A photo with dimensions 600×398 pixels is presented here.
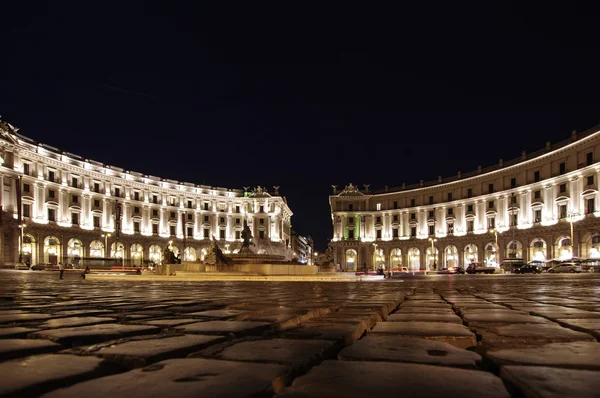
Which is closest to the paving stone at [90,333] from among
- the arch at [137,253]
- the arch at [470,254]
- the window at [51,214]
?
the window at [51,214]

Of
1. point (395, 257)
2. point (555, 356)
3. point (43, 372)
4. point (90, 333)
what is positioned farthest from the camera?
point (395, 257)

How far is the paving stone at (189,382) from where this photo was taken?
1394 mm

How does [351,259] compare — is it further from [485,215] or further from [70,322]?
[70,322]

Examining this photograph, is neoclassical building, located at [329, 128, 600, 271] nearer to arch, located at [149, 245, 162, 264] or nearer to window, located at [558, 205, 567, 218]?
window, located at [558, 205, 567, 218]

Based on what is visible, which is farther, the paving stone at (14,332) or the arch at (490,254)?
the arch at (490,254)

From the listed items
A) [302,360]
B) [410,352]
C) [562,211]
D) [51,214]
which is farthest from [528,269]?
[51,214]

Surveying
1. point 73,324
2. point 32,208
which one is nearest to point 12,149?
point 32,208

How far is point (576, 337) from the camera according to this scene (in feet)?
8.87

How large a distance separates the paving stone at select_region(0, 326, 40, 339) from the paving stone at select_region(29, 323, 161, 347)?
3.4 inches

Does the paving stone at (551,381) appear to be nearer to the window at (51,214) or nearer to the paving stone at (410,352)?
the paving stone at (410,352)

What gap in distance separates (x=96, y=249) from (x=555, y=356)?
67.4m

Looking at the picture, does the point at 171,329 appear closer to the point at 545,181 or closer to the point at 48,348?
the point at 48,348

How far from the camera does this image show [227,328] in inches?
125

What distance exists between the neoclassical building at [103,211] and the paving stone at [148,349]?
3816 centimetres
